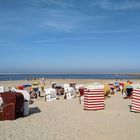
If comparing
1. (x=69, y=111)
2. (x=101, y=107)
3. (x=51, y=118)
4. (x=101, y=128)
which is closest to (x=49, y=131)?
(x=101, y=128)

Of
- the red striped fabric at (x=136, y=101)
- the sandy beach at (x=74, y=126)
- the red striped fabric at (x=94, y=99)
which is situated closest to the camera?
the sandy beach at (x=74, y=126)

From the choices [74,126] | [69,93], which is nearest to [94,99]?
[74,126]

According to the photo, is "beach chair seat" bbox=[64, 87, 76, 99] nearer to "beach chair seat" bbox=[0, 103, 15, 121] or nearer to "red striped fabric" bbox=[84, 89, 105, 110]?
"red striped fabric" bbox=[84, 89, 105, 110]

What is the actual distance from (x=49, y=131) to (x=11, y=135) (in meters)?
1.48

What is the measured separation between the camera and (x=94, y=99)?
1666cm

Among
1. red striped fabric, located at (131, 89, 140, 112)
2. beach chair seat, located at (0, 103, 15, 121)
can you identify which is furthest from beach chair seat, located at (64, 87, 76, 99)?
beach chair seat, located at (0, 103, 15, 121)

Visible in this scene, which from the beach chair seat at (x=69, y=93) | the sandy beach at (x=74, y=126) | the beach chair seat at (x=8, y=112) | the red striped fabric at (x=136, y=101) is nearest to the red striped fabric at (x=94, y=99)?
the sandy beach at (x=74, y=126)

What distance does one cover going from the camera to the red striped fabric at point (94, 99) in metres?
16.5

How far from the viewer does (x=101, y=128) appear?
11.6 meters

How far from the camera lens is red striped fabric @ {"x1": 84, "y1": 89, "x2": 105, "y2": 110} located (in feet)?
54.3

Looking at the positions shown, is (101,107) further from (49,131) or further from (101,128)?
(49,131)

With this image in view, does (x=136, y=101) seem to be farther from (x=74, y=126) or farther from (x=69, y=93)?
(x=69, y=93)

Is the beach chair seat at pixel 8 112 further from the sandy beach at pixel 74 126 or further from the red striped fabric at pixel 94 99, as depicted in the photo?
the red striped fabric at pixel 94 99

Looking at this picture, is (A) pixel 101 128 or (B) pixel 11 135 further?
(A) pixel 101 128
